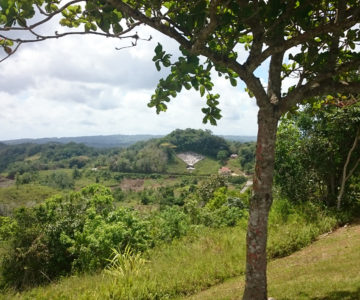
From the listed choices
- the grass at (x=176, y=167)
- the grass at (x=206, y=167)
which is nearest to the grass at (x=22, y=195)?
the grass at (x=176, y=167)

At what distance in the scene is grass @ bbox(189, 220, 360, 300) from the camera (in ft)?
13.6

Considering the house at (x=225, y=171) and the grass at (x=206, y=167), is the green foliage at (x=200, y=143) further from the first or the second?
the house at (x=225, y=171)

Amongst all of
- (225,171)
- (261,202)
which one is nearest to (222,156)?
(225,171)

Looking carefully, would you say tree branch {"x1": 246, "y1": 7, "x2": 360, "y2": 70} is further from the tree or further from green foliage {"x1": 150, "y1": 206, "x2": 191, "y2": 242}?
green foliage {"x1": 150, "y1": 206, "x2": 191, "y2": 242}

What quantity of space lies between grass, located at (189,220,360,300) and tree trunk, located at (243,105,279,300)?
45.4 inches

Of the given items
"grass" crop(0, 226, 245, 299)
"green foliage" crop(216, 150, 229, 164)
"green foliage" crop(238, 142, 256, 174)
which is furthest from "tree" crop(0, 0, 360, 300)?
"green foliage" crop(216, 150, 229, 164)

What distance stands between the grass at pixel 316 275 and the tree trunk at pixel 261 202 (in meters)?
1.15

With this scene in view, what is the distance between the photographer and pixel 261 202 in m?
3.32

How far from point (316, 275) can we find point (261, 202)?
2881 mm

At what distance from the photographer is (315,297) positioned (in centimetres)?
394

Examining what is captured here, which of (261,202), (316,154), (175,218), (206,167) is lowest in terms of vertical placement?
(206,167)

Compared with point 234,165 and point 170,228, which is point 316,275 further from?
point 234,165

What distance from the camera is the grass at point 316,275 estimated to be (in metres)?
4.14

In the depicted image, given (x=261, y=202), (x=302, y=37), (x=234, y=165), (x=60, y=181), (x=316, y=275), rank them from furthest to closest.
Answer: (x=234, y=165) → (x=60, y=181) → (x=316, y=275) → (x=261, y=202) → (x=302, y=37)
